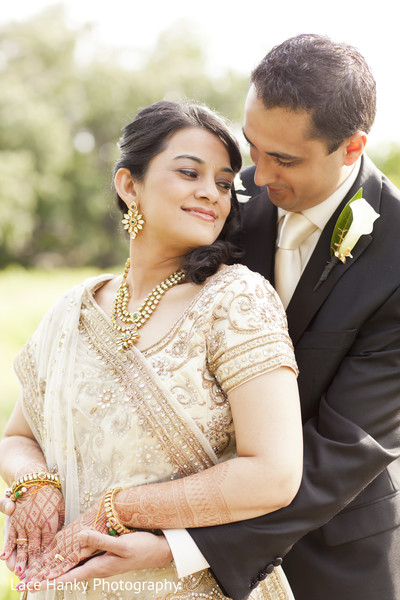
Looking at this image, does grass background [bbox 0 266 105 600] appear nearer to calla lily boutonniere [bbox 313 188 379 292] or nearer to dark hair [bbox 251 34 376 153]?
calla lily boutonniere [bbox 313 188 379 292]

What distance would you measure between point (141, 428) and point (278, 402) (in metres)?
0.50

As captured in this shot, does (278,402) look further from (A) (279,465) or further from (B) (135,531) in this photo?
(B) (135,531)

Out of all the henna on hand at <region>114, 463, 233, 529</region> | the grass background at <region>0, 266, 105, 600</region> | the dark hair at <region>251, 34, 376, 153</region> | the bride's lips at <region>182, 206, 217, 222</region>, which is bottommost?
the grass background at <region>0, 266, 105, 600</region>

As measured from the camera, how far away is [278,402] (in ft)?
6.92

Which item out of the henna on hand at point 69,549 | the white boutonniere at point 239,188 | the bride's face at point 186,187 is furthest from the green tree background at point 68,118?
the henna on hand at point 69,549

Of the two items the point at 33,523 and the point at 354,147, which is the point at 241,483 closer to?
the point at 33,523

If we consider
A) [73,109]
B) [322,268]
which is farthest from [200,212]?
[73,109]

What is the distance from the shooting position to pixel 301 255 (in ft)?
9.50

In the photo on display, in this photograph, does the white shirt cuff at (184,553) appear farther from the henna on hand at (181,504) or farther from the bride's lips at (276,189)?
the bride's lips at (276,189)

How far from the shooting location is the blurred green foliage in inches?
1168

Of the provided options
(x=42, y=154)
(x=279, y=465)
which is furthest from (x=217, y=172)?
(x=42, y=154)

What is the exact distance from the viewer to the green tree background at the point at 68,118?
2859 centimetres

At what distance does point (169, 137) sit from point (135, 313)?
0.70 meters

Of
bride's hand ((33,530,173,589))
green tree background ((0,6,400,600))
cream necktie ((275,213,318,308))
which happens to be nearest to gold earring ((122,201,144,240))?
cream necktie ((275,213,318,308))
